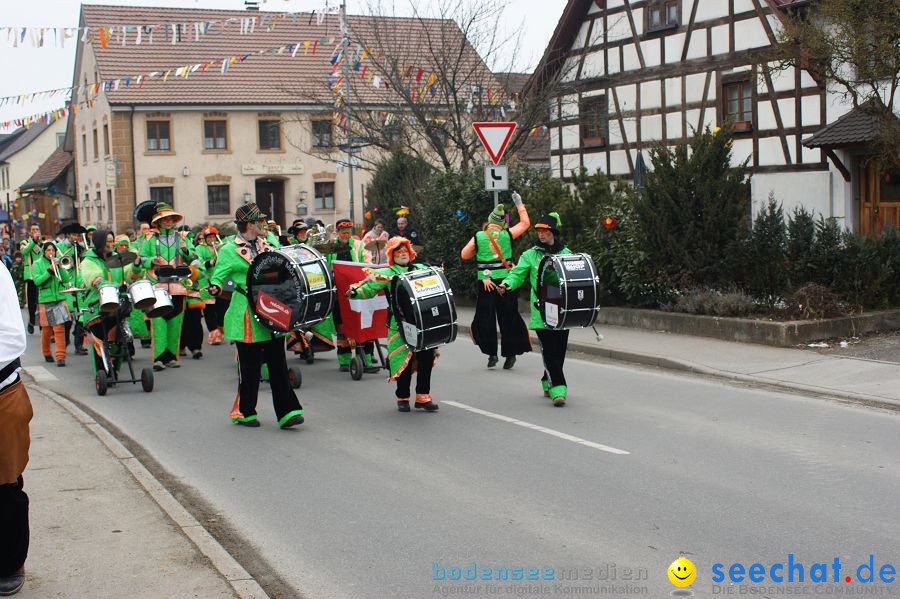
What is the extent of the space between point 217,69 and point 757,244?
33.7 metres

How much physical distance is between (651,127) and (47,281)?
16.0m

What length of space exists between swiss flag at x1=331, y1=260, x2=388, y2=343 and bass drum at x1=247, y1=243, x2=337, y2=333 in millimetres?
2643

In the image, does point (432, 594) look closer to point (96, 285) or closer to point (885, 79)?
point (96, 285)

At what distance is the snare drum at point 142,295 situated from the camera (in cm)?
1148

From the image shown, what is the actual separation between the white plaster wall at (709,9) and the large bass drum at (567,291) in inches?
640

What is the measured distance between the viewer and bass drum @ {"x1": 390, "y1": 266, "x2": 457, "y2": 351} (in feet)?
30.6

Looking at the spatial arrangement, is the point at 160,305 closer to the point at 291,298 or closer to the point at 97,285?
the point at 97,285

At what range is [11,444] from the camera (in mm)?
4957

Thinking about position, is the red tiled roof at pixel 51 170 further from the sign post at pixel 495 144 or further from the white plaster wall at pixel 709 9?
the sign post at pixel 495 144

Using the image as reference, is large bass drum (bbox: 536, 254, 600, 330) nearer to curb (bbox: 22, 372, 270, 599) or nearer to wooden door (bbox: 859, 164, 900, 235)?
curb (bbox: 22, 372, 270, 599)

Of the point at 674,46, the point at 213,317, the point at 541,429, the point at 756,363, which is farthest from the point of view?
the point at 674,46

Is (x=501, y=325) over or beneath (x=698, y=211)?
beneath

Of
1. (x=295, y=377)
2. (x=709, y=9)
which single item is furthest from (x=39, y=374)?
(x=709, y=9)

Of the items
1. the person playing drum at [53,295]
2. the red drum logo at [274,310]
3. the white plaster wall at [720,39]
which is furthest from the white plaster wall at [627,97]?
the red drum logo at [274,310]
